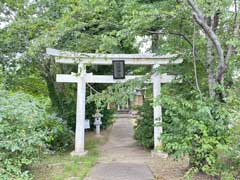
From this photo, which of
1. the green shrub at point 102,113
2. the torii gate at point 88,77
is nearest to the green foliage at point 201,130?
the torii gate at point 88,77

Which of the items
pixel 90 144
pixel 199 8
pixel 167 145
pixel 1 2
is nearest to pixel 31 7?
pixel 1 2

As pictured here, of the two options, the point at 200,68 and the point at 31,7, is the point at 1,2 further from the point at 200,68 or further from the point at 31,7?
the point at 200,68

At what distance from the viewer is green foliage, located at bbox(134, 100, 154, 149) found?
869 centimetres

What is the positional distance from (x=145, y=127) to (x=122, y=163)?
2.07 meters

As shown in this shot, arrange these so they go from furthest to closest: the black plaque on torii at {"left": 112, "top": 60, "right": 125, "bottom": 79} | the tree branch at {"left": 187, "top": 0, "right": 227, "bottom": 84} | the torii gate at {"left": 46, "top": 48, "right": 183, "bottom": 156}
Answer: the black plaque on torii at {"left": 112, "top": 60, "right": 125, "bottom": 79}, the torii gate at {"left": 46, "top": 48, "right": 183, "bottom": 156}, the tree branch at {"left": 187, "top": 0, "right": 227, "bottom": 84}

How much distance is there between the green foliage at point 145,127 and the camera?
28.5ft

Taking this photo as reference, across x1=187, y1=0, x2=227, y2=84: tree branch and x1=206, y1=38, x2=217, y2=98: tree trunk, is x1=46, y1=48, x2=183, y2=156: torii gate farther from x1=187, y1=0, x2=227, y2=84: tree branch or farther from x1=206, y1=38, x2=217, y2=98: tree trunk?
x1=187, y1=0, x2=227, y2=84: tree branch

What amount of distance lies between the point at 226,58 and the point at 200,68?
5.80 feet

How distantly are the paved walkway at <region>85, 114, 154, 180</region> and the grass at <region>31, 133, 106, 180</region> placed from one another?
7.8 inches

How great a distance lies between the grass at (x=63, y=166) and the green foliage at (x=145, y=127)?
1.40 m

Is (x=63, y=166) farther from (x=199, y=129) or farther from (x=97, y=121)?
(x=97, y=121)

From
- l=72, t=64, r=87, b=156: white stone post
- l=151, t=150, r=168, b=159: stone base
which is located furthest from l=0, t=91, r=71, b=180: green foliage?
l=151, t=150, r=168, b=159: stone base

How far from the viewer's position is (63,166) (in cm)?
652

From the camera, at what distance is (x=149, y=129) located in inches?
343
